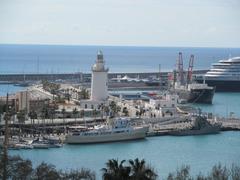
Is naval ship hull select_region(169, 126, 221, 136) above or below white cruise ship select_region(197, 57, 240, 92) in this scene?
below

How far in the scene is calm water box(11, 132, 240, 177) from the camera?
40.6 ft

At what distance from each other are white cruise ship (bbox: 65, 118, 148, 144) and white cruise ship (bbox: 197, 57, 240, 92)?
16667 mm

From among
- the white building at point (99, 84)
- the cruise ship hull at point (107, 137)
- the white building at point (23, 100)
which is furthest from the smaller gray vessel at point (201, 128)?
the white building at point (23, 100)

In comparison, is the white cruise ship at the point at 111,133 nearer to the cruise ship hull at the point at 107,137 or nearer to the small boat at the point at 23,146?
the cruise ship hull at the point at 107,137

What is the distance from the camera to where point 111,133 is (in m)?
15.9

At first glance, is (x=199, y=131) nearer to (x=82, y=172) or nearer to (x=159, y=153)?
(x=159, y=153)

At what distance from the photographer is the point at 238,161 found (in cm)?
1266

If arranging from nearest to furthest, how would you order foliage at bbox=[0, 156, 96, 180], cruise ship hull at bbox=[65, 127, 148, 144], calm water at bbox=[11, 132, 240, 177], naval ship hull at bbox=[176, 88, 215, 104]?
foliage at bbox=[0, 156, 96, 180] → calm water at bbox=[11, 132, 240, 177] → cruise ship hull at bbox=[65, 127, 148, 144] → naval ship hull at bbox=[176, 88, 215, 104]

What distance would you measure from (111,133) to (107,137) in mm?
141

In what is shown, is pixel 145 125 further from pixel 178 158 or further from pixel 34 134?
pixel 178 158

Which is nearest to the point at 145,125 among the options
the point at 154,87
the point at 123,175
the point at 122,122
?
the point at 122,122

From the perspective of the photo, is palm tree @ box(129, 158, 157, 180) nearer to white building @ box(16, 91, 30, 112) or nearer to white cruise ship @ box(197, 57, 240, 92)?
white building @ box(16, 91, 30, 112)

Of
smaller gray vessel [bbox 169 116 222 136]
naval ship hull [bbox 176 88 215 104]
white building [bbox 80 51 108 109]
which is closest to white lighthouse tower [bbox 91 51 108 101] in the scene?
white building [bbox 80 51 108 109]

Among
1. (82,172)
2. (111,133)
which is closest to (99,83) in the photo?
(111,133)
